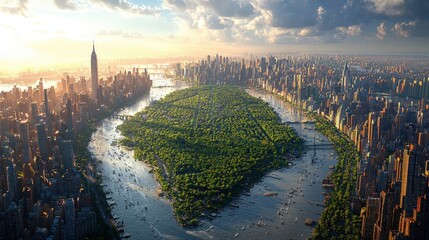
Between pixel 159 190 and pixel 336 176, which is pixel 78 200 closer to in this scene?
pixel 159 190

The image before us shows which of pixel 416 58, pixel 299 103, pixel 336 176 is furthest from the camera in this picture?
pixel 416 58

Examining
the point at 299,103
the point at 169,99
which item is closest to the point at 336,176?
the point at 299,103

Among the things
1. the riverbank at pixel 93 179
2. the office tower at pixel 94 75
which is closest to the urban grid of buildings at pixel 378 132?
the riverbank at pixel 93 179

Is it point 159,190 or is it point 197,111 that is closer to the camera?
point 159,190

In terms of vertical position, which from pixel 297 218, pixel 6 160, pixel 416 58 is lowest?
pixel 297 218

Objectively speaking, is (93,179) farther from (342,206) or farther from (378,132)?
(378,132)

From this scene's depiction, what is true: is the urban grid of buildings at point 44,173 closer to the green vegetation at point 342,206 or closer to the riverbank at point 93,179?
the riverbank at point 93,179

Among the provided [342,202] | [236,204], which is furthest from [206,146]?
[342,202]
